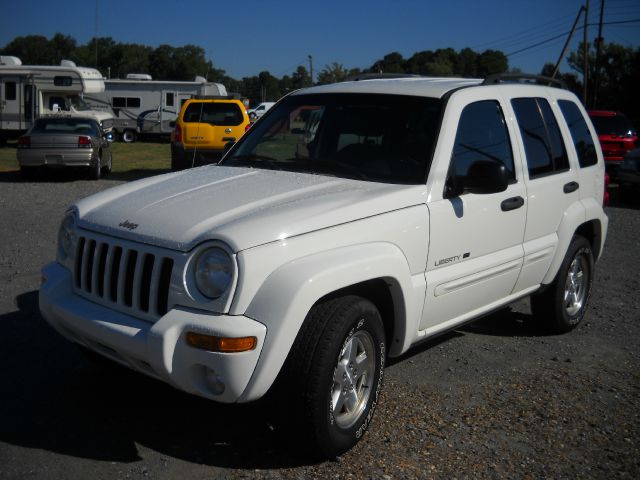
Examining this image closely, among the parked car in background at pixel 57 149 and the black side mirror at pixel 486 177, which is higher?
the black side mirror at pixel 486 177

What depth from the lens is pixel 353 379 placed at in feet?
12.2

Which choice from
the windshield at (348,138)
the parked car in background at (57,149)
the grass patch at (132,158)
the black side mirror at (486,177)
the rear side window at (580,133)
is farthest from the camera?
the grass patch at (132,158)

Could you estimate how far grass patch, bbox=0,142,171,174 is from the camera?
20.1m

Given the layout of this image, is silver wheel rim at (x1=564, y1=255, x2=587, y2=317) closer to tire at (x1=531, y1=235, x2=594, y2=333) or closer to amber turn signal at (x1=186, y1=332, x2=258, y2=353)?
tire at (x1=531, y1=235, x2=594, y2=333)

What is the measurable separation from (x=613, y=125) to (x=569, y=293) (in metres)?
12.7

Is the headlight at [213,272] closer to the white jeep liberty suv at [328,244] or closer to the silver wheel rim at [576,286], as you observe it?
the white jeep liberty suv at [328,244]

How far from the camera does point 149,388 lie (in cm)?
451

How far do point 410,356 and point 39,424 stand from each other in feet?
8.37

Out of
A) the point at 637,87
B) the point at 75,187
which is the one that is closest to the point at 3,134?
the point at 75,187

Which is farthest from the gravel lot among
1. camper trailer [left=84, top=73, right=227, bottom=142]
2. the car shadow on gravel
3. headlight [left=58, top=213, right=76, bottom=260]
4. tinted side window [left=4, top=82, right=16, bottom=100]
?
camper trailer [left=84, top=73, right=227, bottom=142]

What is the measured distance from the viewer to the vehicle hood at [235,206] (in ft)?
11.0

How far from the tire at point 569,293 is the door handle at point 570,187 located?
44cm

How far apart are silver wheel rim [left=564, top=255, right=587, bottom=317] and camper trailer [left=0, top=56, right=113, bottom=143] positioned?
22060 millimetres

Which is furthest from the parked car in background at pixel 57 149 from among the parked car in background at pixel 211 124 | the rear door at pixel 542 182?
the rear door at pixel 542 182
